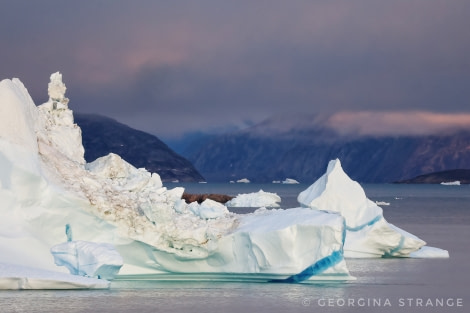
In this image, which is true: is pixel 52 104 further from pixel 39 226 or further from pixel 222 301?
pixel 222 301

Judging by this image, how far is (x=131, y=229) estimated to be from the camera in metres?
23.1

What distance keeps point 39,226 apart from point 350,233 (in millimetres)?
12826

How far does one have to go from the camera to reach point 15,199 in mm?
22750

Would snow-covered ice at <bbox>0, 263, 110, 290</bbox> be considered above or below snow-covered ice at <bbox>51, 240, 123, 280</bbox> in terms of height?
below

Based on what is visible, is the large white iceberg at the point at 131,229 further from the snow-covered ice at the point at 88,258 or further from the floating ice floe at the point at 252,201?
the floating ice floe at the point at 252,201

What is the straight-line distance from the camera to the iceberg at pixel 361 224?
31312mm

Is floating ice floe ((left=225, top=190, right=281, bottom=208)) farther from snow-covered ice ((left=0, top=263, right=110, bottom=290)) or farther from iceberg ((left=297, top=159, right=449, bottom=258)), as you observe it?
snow-covered ice ((left=0, top=263, right=110, bottom=290))

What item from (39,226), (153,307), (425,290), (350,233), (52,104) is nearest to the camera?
(153,307)

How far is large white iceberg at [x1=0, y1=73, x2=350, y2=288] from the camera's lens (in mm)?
22422

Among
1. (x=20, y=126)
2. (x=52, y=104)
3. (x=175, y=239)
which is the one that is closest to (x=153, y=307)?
(x=175, y=239)

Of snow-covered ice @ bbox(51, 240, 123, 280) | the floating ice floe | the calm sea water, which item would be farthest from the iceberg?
the floating ice floe

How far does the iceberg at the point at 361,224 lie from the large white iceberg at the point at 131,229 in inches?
307

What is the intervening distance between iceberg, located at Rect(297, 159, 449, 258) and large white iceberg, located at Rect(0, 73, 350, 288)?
25.6 feet

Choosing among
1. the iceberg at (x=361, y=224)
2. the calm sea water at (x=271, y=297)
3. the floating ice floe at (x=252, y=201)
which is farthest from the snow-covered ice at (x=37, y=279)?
the floating ice floe at (x=252, y=201)
